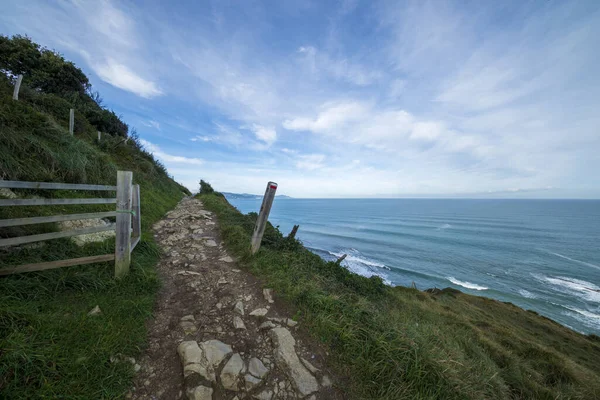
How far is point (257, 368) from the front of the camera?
96.7 inches

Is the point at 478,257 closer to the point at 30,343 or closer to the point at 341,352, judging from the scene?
the point at 341,352

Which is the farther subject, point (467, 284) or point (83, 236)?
point (467, 284)

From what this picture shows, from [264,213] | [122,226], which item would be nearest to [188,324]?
[122,226]

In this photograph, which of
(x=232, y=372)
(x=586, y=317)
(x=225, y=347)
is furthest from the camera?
(x=586, y=317)

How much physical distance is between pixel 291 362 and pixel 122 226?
358 centimetres

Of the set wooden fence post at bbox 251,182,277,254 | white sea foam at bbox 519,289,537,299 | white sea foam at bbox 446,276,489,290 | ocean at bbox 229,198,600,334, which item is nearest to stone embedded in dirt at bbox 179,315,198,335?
wooden fence post at bbox 251,182,277,254

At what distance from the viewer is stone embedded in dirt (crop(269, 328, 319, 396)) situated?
2.32 m

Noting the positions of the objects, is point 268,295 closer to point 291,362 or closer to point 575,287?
point 291,362

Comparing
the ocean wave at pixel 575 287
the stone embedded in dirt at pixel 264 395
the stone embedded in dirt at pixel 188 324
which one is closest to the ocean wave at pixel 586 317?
the ocean wave at pixel 575 287

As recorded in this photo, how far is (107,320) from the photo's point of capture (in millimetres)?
2695

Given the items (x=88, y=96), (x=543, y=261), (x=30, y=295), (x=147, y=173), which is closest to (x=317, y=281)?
(x=30, y=295)

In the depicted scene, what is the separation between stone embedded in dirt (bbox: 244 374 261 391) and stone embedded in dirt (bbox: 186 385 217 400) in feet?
1.21

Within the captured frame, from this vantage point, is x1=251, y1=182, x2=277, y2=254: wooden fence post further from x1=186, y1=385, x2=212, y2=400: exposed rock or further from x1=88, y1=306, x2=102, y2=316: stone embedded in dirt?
x1=186, y1=385, x2=212, y2=400: exposed rock

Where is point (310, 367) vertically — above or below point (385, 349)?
below
